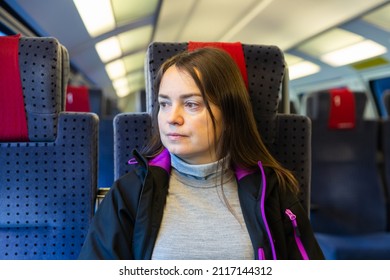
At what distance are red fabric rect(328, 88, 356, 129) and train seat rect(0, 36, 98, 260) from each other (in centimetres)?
167

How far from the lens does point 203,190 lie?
971 millimetres

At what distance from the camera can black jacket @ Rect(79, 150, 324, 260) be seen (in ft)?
2.87

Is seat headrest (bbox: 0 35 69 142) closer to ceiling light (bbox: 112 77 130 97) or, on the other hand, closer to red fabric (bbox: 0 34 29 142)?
red fabric (bbox: 0 34 29 142)

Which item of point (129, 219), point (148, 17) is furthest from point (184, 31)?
point (129, 219)

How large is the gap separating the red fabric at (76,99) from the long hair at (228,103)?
139cm

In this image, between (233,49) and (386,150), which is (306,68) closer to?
(386,150)

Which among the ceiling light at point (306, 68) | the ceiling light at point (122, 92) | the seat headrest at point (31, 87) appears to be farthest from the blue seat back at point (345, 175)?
the ceiling light at point (122, 92)

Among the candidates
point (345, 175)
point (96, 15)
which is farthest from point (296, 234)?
point (96, 15)

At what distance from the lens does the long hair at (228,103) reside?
92cm

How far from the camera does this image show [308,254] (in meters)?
0.94

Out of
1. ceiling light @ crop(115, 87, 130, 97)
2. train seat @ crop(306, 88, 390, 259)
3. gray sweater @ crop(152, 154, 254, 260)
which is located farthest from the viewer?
ceiling light @ crop(115, 87, 130, 97)

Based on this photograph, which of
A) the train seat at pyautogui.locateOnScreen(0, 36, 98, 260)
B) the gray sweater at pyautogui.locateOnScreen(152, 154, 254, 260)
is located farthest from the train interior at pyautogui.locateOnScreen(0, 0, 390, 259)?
the gray sweater at pyautogui.locateOnScreen(152, 154, 254, 260)

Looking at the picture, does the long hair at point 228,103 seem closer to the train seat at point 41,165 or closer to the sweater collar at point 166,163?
the sweater collar at point 166,163
